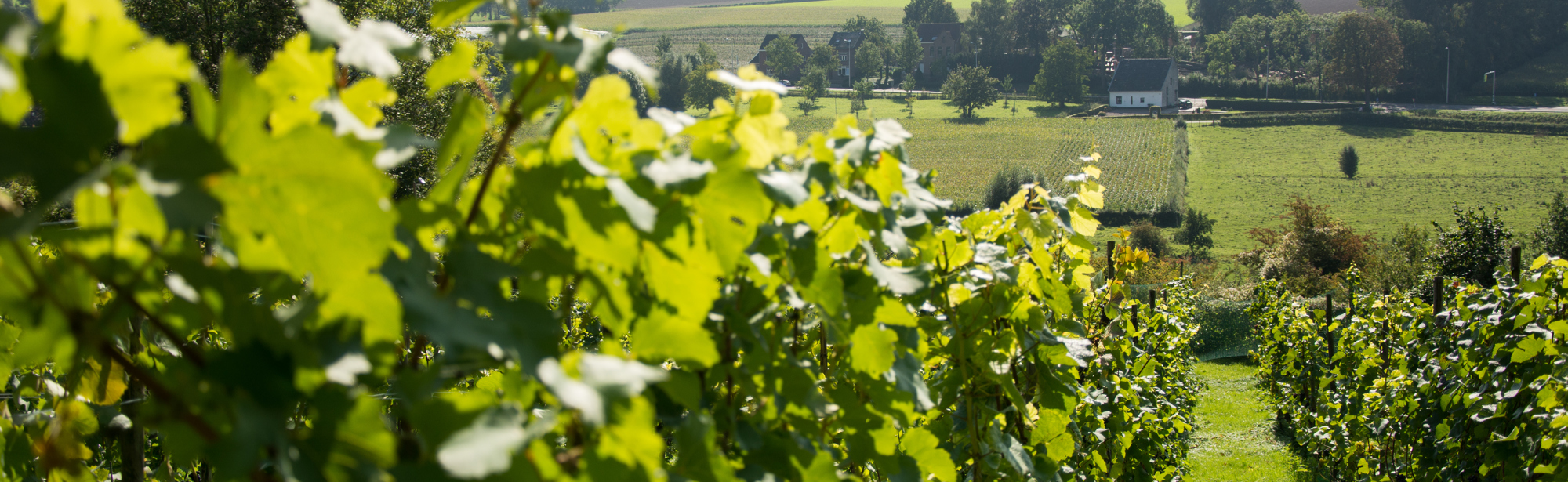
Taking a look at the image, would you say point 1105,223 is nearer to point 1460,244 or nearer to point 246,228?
point 1460,244

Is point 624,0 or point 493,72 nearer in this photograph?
point 493,72

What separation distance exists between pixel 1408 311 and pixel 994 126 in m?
56.3

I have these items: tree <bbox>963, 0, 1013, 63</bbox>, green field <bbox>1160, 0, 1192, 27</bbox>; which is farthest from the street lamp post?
tree <bbox>963, 0, 1013, 63</bbox>

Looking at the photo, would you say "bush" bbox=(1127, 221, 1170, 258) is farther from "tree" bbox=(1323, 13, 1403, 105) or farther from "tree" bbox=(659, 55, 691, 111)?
"tree" bbox=(1323, 13, 1403, 105)

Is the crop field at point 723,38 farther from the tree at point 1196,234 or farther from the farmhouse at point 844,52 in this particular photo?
the tree at point 1196,234

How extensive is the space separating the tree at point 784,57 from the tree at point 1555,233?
4752 cm

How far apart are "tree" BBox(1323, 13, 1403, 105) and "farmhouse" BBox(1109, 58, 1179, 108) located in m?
11.6

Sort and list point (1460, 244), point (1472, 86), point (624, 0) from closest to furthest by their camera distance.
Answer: point (1460, 244)
point (1472, 86)
point (624, 0)

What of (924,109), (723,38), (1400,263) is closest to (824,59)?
(924,109)

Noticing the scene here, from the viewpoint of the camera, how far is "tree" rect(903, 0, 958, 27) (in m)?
95.1

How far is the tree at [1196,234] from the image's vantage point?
4162 centimetres

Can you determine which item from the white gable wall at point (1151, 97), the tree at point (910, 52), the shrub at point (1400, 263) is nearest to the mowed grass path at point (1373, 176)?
the shrub at point (1400, 263)

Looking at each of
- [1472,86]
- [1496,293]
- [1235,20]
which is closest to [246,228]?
[1496,293]

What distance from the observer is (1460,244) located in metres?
23.9
